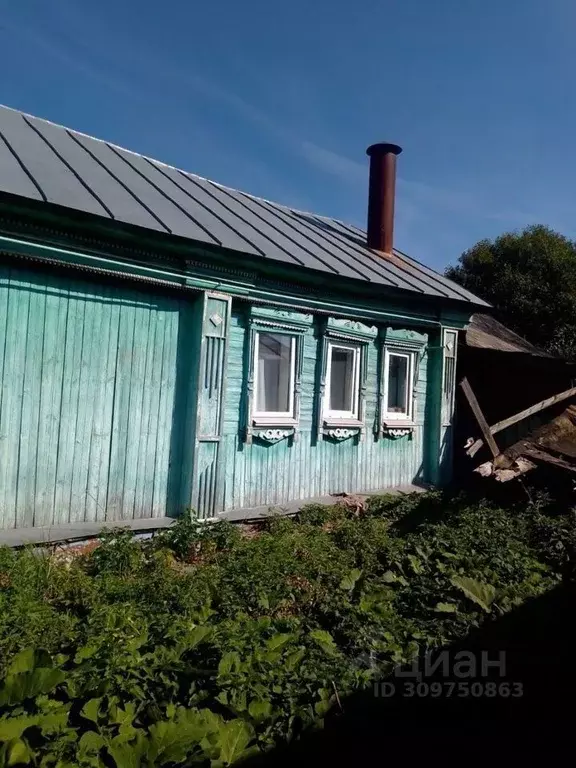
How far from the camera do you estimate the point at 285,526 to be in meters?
5.97

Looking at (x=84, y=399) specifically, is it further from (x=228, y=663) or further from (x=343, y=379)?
(x=343, y=379)

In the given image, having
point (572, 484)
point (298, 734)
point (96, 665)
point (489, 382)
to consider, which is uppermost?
point (489, 382)

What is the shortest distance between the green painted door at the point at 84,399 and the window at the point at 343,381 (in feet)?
7.48

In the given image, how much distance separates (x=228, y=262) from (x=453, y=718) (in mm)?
4417

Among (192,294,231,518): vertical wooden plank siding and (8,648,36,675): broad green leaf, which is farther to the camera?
(192,294,231,518): vertical wooden plank siding

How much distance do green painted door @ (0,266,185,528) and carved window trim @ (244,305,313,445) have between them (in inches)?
33.6

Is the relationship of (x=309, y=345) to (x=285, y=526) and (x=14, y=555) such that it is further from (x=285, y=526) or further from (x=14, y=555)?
(x=14, y=555)

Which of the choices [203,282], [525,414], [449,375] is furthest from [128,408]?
[525,414]

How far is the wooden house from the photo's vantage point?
4941 millimetres

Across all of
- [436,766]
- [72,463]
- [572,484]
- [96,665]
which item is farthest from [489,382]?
[96,665]

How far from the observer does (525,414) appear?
8.25 metres

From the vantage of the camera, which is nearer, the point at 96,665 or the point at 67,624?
the point at 96,665

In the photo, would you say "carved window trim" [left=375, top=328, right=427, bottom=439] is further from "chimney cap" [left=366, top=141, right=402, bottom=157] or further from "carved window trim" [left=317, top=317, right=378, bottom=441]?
"chimney cap" [left=366, top=141, right=402, bottom=157]

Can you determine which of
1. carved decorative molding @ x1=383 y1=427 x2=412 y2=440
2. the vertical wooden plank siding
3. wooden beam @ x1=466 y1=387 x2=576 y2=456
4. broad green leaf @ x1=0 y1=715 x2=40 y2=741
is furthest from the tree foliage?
broad green leaf @ x1=0 y1=715 x2=40 y2=741
